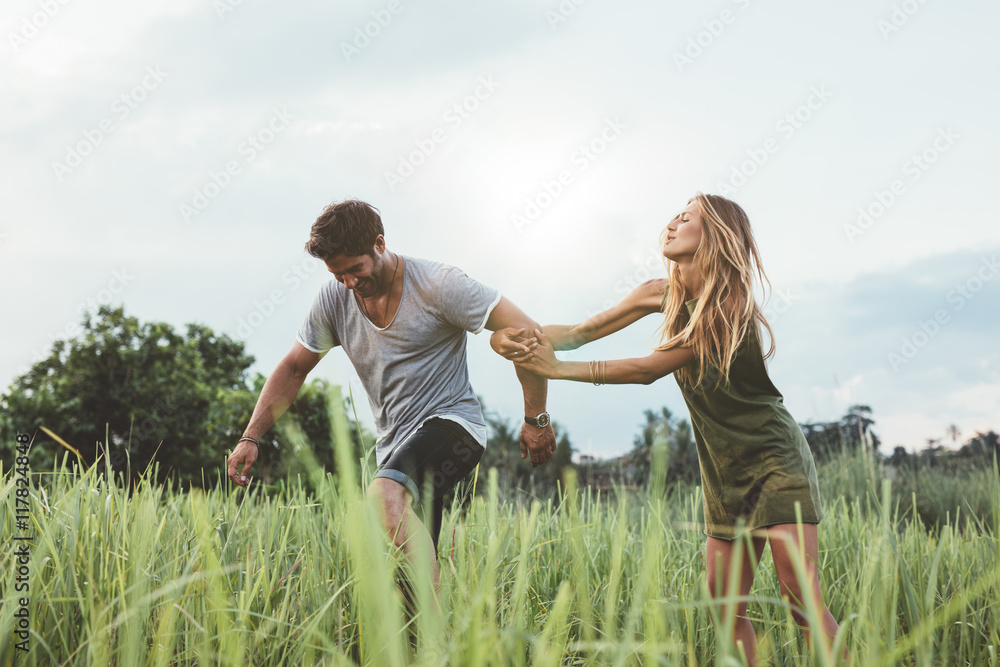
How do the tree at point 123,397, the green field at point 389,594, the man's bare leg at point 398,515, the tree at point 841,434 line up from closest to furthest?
the green field at point 389,594 → the man's bare leg at point 398,515 → the tree at point 841,434 → the tree at point 123,397

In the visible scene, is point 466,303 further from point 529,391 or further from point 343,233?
point 343,233

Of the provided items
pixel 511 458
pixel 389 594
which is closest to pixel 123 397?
pixel 511 458

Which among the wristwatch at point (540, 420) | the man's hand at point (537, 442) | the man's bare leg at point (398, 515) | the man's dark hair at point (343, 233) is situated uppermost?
the man's dark hair at point (343, 233)

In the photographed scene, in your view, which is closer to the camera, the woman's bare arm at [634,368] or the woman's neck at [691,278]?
the woman's bare arm at [634,368]

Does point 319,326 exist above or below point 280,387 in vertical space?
above

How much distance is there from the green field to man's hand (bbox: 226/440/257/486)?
193 mm

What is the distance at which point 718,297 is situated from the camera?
2.70 meters

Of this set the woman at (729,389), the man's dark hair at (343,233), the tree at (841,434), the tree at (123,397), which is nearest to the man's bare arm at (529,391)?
the woman at (729,389)

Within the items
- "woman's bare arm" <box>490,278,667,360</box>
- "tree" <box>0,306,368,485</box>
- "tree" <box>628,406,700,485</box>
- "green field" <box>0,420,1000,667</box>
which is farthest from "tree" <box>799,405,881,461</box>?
"tree" <box>0,306,368,485</box>

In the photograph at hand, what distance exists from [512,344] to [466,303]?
30 centimetres

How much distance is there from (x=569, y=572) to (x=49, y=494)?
2.56 meters

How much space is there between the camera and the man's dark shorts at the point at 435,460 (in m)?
2.78

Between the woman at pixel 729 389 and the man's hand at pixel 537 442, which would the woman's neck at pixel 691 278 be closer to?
the woman at pixel 729 389

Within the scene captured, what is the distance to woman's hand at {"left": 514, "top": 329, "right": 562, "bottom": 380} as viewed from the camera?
2.98 meters
